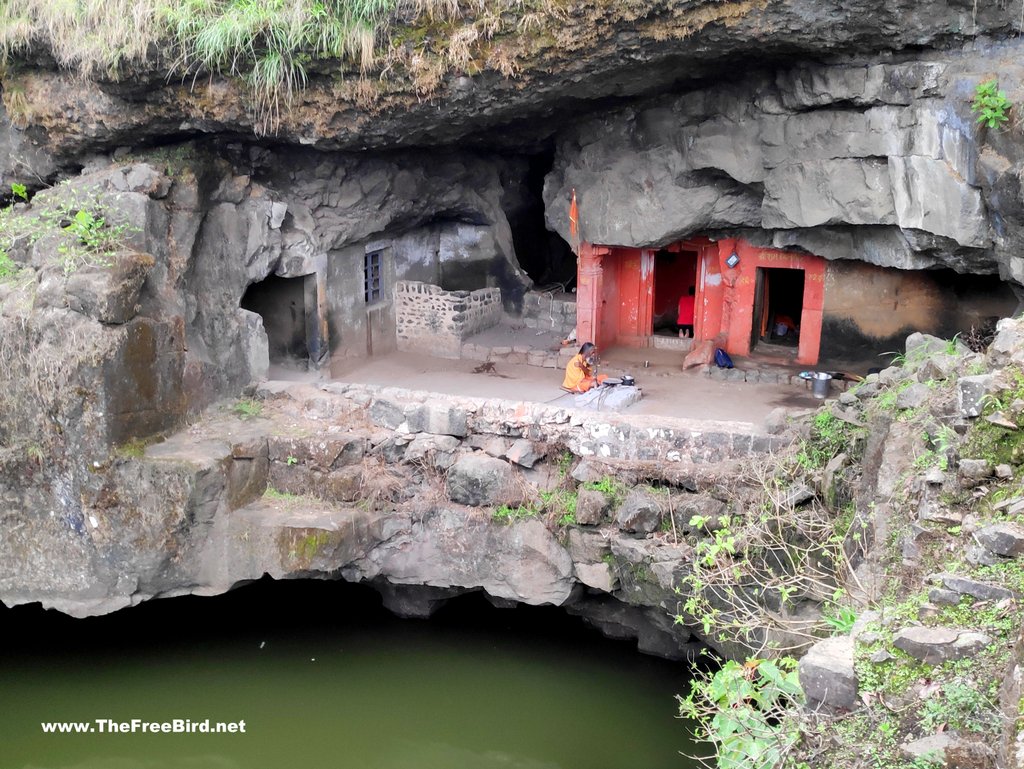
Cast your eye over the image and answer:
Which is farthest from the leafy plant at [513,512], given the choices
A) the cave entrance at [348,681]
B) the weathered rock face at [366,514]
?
the cave entrance at [348,681]

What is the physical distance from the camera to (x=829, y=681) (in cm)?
439

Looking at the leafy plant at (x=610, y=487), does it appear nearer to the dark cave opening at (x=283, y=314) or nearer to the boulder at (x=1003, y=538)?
the dark cave opening at (x=283, y=314)

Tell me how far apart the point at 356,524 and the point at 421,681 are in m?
1.96

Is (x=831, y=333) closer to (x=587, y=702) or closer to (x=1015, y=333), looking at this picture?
(x=587, y=702)

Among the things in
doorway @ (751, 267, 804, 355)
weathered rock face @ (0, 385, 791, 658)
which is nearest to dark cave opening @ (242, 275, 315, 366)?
weathered rock face @ (0, 385, 791, 658)

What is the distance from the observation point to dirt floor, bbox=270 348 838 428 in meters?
11.4

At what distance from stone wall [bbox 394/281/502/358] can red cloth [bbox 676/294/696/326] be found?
275 cm

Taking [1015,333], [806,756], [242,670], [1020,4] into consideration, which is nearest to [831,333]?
[1020,4]

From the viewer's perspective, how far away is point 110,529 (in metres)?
9.97

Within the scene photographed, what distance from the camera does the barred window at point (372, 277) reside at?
46.4 feet

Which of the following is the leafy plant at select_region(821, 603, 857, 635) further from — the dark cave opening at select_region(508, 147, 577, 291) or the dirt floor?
the dark cave opening at select_region(508, 147, 577, 291)

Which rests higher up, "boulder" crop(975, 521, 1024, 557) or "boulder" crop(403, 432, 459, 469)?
"boulder" crop(975, 521, 1024, 557)

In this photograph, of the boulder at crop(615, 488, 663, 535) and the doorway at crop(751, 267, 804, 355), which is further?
the doorway at crop(751, 267, 804, 355)

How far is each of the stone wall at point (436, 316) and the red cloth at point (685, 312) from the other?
9.03 feet
